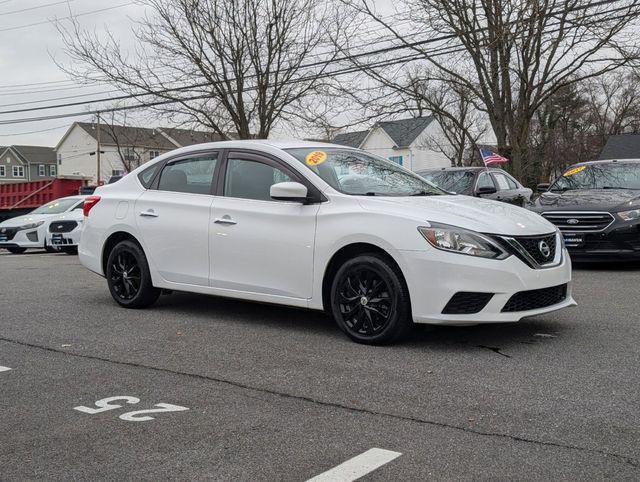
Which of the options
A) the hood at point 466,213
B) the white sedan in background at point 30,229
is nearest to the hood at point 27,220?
the white sedan in background at point 30,229

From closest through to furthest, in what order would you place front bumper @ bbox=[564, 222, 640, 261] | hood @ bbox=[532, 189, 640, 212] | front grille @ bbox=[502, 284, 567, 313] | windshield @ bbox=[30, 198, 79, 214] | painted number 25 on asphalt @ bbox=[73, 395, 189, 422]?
painted number 25 on asphalt @ bbox=[73, 395, 189, 422], front grille @ bbox=[502, 284, 567, 313], front bumper @ bbox=[564, 222, 640, 261], hood @ bbox=[532, 189, 640, 212], windshield @ bbox=[30, 198, 79, 214]

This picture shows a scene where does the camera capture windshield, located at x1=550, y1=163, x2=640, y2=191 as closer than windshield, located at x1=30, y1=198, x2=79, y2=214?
Yes

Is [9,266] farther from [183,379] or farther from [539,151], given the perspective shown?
[539,151]

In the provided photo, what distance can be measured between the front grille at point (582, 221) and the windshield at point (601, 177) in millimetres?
1257

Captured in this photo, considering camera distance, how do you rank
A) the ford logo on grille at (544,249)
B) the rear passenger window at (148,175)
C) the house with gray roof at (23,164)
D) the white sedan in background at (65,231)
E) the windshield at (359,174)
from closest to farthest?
the ford logo on grille at (544,249) → the windshield at (359,174) → the rear passenger window at (148,175) → the white sedan in background at (65,231) → the house with gray roof at (23,164)

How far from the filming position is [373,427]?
12.9ft

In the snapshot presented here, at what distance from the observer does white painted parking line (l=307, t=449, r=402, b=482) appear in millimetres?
3233

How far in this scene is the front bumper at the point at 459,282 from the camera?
5.42 meters

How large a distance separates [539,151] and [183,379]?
45.9 metres

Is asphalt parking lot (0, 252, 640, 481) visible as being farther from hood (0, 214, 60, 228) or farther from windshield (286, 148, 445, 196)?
hood (0, 214, 60, 228)

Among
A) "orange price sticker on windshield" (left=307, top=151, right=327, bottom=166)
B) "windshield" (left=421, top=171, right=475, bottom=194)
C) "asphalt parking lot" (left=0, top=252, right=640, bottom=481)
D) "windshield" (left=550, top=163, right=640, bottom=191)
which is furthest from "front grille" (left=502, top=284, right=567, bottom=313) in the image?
"windshield" (left=421, top=171, right=475, bottom=194)

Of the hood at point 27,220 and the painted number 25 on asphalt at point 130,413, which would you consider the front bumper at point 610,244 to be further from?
the hood at point 27,220

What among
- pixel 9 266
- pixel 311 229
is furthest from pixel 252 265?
pixel 9 266

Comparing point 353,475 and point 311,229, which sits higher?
point 311,229
